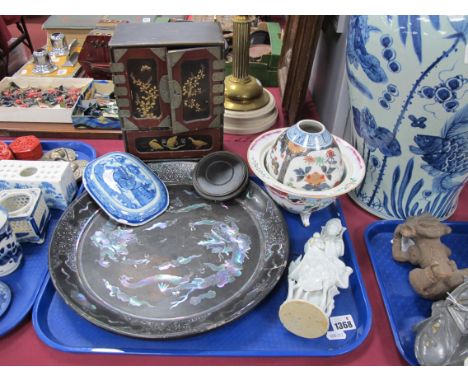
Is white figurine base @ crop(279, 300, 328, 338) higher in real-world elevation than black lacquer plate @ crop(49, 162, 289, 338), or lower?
higher

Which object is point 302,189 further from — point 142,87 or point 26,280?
point 26,280

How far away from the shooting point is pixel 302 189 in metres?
0.75

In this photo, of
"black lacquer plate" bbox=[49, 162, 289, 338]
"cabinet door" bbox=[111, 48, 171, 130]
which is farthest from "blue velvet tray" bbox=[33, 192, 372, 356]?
"cabinet door" bbox=[111, 48, 171, 130]

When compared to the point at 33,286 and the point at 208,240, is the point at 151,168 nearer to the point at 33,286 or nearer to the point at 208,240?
the point at 208,240

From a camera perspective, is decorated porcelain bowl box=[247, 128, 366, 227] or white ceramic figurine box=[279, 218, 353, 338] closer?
white ceramic figurine box=[279, 218, 353, 338]

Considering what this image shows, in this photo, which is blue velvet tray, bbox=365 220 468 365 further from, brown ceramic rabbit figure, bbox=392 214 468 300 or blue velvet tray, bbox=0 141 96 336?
blue velvet tray, bbox=0 141 96 336

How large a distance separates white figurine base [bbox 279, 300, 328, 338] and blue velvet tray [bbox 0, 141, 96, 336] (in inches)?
16.8

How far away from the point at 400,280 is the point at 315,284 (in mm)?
221

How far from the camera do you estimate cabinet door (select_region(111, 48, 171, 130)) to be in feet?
2.52

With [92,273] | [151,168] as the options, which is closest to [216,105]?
[151,168]

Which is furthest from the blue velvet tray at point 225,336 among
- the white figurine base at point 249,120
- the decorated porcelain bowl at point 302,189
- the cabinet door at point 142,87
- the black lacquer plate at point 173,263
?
the white figurine base at point 249,120

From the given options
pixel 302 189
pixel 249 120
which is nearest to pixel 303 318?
pixel 302 189

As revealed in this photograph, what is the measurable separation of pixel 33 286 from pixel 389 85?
0.71m

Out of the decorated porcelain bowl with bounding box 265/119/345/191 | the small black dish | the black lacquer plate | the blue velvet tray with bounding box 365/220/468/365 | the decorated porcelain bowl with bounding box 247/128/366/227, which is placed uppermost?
the decorated porcelain bowl with bounding box 265/119/345/191
